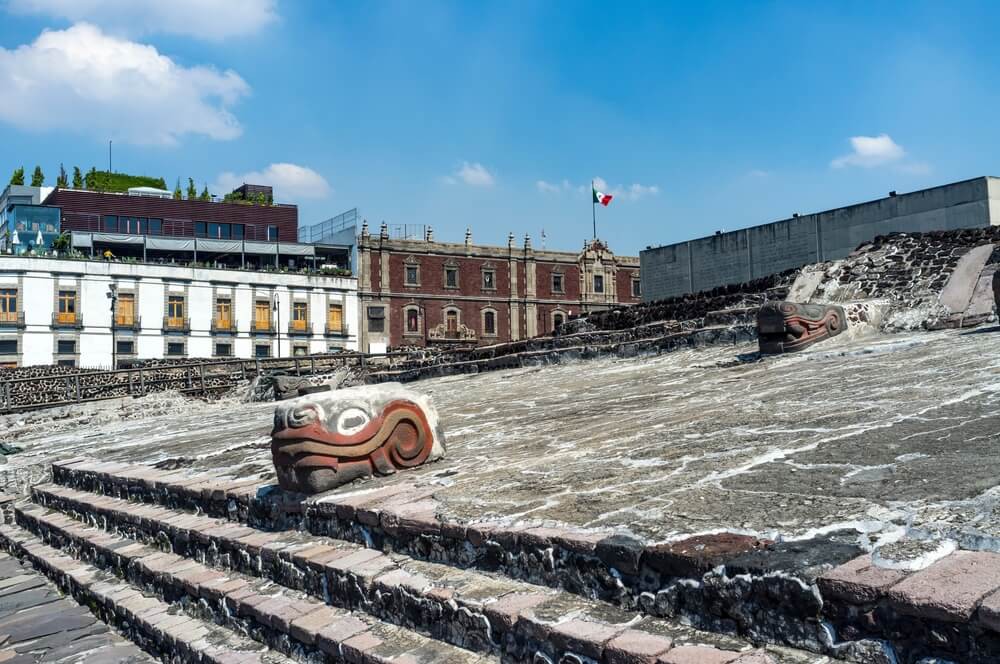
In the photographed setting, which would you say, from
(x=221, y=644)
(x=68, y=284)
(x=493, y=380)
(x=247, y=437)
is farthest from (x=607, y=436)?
(x=68, y=284)

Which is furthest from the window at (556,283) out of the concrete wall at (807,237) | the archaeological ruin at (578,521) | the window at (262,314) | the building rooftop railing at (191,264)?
the archaeological ruin at (578,521)

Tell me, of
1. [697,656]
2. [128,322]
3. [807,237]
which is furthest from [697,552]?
[128,322]

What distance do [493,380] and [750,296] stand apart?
4122mm

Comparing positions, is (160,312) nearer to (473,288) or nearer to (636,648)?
(473,288)

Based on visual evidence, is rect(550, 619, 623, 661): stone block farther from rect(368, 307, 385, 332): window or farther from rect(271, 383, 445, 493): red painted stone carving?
rect(368, 307, 385, 332): window

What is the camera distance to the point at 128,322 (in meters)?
37.4

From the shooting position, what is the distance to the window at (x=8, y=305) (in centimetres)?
3492

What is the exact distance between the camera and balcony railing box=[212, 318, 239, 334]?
39.2 m

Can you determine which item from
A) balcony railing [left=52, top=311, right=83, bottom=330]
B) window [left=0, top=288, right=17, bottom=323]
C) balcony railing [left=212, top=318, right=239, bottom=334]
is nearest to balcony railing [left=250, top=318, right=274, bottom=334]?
balcony railing [left=212, top=318, right=239, bottom=334]

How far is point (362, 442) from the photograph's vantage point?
4.47 metres

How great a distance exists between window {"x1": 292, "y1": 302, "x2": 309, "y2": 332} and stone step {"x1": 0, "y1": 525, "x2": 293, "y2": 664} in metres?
34.9

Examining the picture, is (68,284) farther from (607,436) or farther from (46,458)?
(607,436)

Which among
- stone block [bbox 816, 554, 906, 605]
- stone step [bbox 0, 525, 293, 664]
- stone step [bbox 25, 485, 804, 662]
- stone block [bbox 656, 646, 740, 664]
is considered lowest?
stone step [bbox 0, 525, 293, 664]

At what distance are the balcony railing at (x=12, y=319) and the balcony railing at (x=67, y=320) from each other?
1237mm
